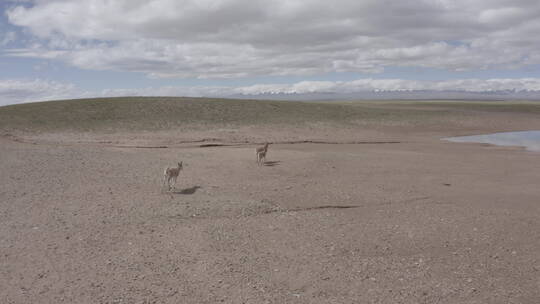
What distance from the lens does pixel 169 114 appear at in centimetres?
4194

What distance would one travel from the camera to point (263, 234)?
936 cm

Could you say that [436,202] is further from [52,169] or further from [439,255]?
[52,169]

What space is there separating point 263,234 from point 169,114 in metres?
34.5

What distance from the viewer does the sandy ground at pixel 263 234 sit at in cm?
686

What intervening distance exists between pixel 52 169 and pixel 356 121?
108 feet

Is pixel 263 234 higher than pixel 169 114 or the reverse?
the reverse

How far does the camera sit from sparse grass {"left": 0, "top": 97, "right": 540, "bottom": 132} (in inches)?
1446

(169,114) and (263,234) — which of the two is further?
(169,114)

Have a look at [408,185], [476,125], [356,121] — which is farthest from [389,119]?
[408,185]

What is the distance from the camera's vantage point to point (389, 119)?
44.8 m

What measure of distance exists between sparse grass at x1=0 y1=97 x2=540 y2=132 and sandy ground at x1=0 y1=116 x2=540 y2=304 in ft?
66.4

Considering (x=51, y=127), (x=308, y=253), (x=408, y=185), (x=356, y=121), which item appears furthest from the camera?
(x=356, y=121)

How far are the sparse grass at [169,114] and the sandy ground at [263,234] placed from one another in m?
20.2

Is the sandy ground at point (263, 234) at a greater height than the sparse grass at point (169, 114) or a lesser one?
lesser
